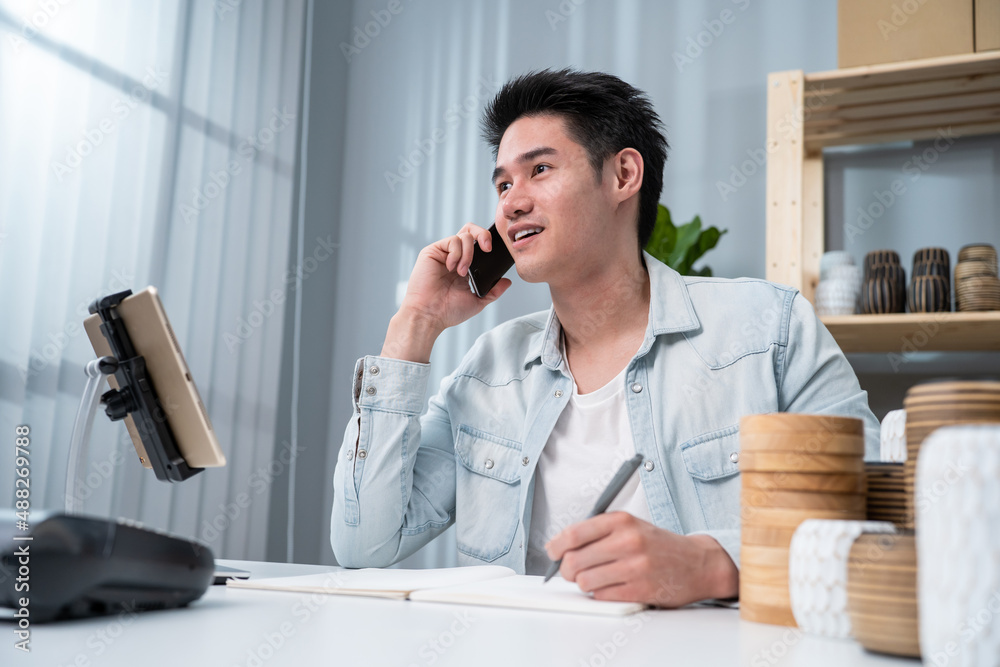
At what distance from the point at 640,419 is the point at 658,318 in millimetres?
176

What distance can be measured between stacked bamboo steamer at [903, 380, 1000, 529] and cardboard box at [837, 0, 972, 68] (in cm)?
184

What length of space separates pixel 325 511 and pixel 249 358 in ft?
2.38

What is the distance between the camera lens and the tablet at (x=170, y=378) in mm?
794


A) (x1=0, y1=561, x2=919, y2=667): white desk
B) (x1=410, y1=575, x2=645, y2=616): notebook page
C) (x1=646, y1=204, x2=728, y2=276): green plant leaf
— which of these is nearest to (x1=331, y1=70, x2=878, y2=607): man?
(x1=410, y1=575, x2=645, y2=616): notebook page

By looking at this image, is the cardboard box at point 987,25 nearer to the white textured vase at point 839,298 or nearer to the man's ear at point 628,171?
the white textured vase at point 839,298

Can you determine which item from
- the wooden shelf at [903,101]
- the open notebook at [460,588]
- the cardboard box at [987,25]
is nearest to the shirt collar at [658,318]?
the open notebook at [460,588]

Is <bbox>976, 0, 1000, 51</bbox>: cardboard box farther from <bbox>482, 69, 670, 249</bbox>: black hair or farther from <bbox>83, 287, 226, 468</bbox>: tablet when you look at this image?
<bbox>83, 287, 226, 468</bbox>: tablet

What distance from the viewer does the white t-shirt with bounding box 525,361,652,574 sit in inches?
49.5

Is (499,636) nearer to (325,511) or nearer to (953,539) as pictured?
(953,539)

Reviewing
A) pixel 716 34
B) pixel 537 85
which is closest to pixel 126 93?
pixel 537 85

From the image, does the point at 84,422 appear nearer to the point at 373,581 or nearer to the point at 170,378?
the point at 170,378

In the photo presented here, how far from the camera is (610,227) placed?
1.53 m

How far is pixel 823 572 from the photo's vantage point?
54 centimetres

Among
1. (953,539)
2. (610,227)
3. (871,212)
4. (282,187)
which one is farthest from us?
(282,187)
